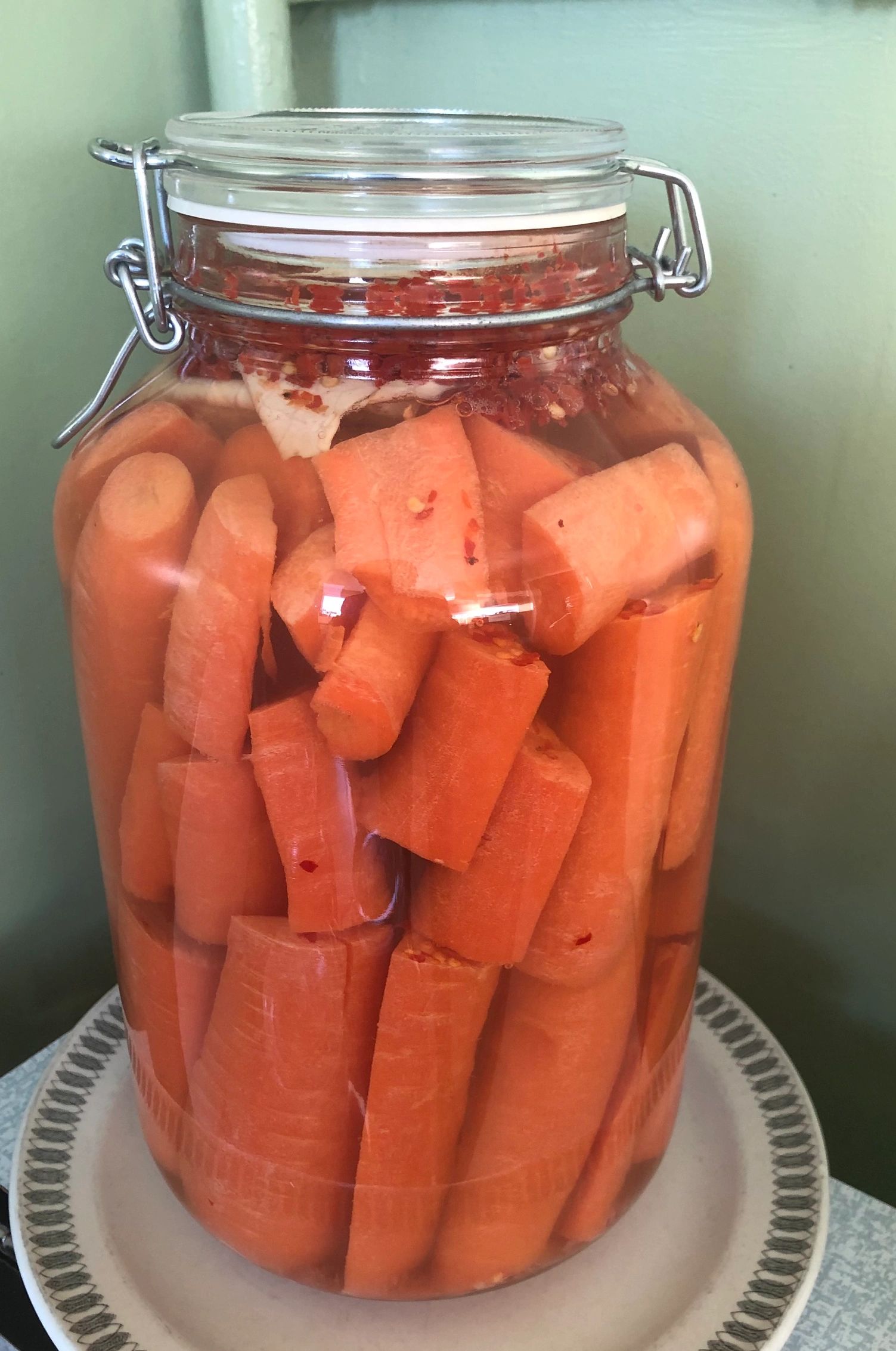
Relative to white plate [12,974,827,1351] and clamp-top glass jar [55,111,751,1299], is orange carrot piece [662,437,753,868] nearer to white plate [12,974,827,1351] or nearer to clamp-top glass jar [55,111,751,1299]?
clamp-top glass jar [55,111,751,1299]

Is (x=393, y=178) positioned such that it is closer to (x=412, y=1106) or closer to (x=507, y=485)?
(x=507, y=485)

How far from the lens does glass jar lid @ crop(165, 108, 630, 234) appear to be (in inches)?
13.7

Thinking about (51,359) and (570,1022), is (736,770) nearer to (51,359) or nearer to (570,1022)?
(570,1022)

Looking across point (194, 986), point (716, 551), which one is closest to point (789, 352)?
point (716, 551)

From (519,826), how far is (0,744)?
0.37m

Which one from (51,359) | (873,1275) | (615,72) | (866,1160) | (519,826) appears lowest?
(866,1160)

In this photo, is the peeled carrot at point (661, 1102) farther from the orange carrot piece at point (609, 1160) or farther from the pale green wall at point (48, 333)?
the pale green wall at point (48, 333)

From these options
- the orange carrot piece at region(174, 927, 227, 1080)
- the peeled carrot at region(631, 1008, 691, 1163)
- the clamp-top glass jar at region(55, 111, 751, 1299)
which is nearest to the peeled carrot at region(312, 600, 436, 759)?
the clamp-top glass jar at region(55, 111, 751, 1299)

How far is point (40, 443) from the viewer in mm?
569

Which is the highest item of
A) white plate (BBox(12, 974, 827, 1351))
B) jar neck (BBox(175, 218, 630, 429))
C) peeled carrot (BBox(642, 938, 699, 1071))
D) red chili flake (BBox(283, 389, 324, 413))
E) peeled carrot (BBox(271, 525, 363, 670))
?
jar neck (BBox(175, 218, 630, 429))

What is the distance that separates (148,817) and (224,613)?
10 centimetres

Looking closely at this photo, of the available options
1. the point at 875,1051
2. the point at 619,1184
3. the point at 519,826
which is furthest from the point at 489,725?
the point at 875,1051

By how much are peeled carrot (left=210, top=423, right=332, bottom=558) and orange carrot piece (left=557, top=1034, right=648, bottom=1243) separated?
0.25m

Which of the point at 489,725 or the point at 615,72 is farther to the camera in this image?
the point at 615,72
